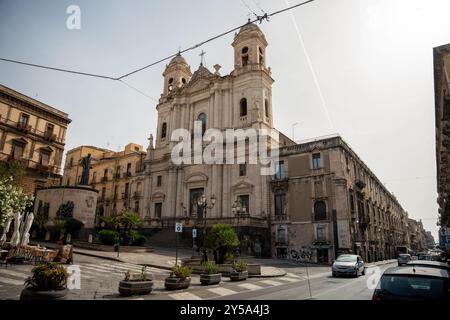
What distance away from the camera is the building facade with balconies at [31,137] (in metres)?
33.3

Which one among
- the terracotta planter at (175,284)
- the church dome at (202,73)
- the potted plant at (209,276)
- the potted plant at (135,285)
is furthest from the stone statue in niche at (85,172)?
the potted plant at (135,285)

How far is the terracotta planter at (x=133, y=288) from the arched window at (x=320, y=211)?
77.5 ft

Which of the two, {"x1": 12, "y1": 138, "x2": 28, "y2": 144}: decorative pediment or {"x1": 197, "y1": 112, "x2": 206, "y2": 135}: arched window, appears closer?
{"x1": 12, "y1": 138, "x2": 28, "y2": 144}: decorative pediment

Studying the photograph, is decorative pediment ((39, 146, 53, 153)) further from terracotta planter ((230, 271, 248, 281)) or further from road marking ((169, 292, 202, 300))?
road marking ((169, 292, 202, 300))

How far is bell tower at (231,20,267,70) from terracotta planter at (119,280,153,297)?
34.3 metres

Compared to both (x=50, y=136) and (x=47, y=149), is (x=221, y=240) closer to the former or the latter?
(x=47, y=149)

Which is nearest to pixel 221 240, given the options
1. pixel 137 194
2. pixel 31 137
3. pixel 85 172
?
pixel 85 172

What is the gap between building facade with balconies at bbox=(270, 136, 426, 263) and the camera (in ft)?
93.6

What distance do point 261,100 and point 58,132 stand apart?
91.4 ft

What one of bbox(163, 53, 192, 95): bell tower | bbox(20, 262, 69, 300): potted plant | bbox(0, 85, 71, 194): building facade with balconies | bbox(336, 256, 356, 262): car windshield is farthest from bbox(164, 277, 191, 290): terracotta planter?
bbox(163, 53, 192, 95): bell tower
